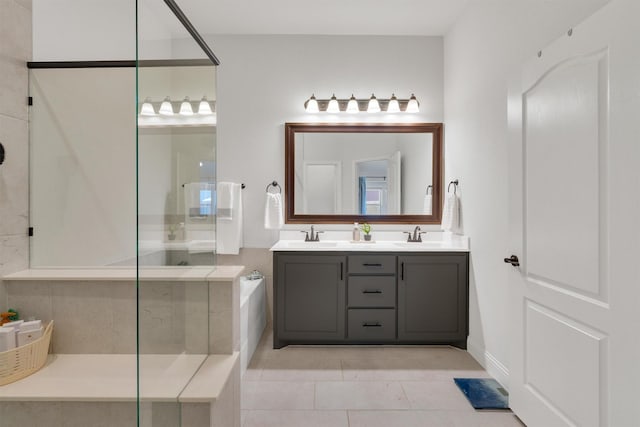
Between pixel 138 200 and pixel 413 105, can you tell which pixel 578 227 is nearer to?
pixel 138 200

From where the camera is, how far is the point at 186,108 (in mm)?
1343

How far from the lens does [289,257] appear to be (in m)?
2.96

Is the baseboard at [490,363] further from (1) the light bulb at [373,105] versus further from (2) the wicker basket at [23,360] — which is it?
(2) the wicker basket at [23,360]

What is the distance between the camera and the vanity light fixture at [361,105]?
135 inches

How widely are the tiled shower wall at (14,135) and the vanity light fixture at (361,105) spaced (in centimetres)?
216

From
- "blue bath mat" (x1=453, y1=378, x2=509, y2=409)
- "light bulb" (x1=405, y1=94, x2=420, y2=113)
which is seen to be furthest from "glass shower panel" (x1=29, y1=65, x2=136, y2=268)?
"light bulb" (x1=405, y1=94, x2=420, y2=113)

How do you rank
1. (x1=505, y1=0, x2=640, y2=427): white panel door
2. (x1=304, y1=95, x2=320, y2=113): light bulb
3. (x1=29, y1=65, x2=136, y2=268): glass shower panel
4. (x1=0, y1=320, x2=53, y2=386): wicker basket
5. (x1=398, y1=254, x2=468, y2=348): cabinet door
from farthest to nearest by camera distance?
(x1=304, y1=95, x2=320, y2=113): light bulb → (x1=398, y1=254, x2=468, y2=348): cabinet door → (x1=29, y1=65, x2=136, y2=268): glass shower panel → (x1=0, y1=320, x2=53, y2=386): wicker basket → (x1=505, y1=0, x2=640, y2=427): white panel door

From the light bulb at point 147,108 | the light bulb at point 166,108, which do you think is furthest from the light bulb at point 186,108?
the light bulb at point 147,108

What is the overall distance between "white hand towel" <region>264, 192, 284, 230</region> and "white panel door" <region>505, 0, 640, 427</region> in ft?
6.52

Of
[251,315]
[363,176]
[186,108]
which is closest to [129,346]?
[186,108]

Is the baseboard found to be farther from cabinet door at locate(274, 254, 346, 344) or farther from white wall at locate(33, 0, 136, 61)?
white wall at locate(33, 0, 136, 61)

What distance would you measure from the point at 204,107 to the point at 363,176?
2165 mm

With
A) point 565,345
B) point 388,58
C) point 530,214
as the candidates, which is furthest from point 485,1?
point 565,345

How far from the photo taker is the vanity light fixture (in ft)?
11.2
